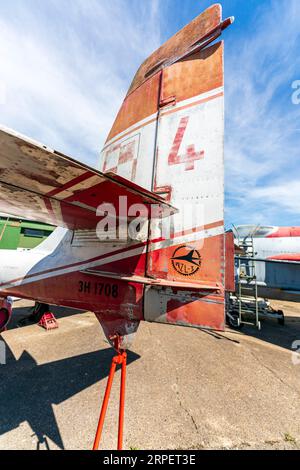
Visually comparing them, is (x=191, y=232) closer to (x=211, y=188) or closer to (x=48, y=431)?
(x=211, y=188)

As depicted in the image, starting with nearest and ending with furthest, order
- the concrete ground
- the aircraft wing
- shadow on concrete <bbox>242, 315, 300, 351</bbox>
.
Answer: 1. the aircraft wing
2. the concrete ground
3. shadow on concrete <bbox>242, 315, 300, 351</bbox>

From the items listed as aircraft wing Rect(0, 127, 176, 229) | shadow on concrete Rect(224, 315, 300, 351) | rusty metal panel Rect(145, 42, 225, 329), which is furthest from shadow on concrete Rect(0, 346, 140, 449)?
shadow on concrete Rect(224, 315, 300, 351)

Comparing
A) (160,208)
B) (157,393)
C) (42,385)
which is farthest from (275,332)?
(160,208)

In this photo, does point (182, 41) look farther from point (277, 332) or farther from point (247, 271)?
point (277, 332)

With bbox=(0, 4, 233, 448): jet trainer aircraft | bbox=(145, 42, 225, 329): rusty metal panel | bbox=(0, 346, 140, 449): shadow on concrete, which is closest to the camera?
bbox=(0, 4, 233, 448): jet trainer aircraft

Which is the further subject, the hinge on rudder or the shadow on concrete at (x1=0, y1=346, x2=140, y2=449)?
the hinge on rudder

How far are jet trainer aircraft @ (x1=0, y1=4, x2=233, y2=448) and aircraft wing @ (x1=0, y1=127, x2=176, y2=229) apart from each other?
0.02 meters

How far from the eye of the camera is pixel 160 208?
2365mm

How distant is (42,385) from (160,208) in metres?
4.46

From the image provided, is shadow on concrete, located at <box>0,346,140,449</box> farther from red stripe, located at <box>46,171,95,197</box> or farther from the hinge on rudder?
red stripe, located at <box>46,171,95,197</box>

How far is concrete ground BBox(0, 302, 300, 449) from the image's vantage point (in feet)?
9.75

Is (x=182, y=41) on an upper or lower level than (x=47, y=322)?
upper

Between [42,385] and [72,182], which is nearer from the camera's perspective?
[72,182]
